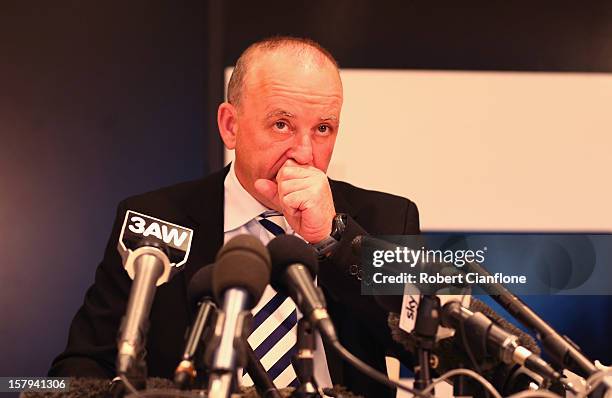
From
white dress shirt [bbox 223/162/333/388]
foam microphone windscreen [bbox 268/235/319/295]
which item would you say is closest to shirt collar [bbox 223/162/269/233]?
white dress shirt [bbox 223/162/333/388]

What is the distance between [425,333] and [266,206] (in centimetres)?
112

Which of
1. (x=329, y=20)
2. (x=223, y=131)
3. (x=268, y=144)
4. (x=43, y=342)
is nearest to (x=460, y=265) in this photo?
(x=268, y=144)

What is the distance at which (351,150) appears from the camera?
10.6 feet

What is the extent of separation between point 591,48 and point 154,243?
8.03 ft

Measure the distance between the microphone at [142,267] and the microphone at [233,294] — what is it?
0.13m

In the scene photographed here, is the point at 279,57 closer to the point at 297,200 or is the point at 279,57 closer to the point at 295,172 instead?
the point at 295,172

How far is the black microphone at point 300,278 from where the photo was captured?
1261 mm

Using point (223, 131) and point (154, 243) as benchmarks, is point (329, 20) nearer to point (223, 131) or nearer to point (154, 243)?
point (223, 131)

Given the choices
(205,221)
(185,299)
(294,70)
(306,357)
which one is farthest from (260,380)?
(294,70)

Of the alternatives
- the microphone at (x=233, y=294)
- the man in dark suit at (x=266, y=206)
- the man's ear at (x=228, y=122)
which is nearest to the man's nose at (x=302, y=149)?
the man in dark suit at (x=266, y=206)

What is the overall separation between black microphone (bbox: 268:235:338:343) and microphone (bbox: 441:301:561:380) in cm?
32

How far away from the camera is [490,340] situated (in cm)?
146

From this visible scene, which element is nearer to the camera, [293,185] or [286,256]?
[286,256]

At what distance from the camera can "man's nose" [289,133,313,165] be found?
234 centimetres
